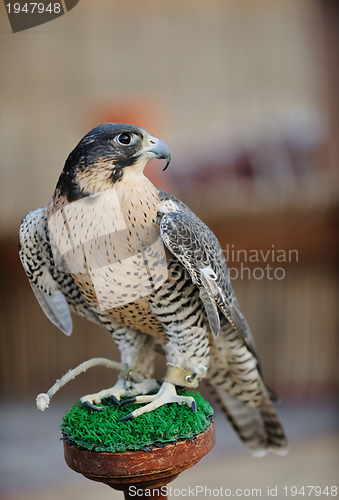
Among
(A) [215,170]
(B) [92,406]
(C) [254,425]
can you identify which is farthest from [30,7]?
(C) [254,425]

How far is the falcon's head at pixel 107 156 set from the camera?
1066 millimetres

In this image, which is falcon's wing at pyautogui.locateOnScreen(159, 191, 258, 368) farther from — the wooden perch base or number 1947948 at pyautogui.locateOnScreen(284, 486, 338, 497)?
number 1947948 at pyautogui.locateOnScreen(284, 486, 338, 497)

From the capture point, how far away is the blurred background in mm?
2311

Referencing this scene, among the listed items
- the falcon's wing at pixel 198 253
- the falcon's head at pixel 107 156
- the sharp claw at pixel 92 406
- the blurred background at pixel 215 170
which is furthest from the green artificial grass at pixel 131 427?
the blurred background at pixel 215 170

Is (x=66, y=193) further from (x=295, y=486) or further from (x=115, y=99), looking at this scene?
(x=295, y=486)

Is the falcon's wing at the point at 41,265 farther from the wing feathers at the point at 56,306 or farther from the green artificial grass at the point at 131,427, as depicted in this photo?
the green artificial grass at the point at 131,427

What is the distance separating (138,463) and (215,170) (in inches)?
76.1

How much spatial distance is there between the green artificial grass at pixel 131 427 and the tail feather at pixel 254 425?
0.43 metres

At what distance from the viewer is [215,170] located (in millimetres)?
2568

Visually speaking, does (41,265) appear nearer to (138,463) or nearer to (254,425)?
(138,463)

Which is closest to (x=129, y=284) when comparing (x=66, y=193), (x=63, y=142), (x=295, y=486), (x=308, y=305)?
(x=66, y=193)

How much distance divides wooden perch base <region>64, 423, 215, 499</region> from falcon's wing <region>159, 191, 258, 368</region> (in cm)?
36

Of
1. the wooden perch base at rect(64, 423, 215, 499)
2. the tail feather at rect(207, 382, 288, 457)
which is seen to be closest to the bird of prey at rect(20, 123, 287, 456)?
the wooden perch base at rect(64, 423, 215, 499)

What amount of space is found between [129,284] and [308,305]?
2.02 metres
